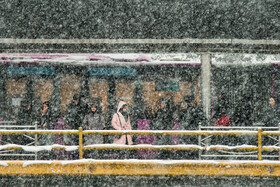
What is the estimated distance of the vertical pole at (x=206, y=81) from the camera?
42.0 ft

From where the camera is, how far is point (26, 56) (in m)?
12.9

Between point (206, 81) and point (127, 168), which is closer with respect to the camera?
point (127, 168)

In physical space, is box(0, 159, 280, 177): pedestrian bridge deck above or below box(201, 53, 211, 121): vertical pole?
below

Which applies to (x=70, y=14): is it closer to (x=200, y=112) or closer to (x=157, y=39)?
(x=157, y=39)

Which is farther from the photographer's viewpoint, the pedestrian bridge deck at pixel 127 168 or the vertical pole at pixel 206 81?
the vertical pole at pixel 206 81

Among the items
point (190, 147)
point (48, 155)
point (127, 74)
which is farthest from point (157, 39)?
point (190, 147)

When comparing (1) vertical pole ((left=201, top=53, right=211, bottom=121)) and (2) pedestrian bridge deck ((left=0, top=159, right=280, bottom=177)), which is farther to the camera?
(1) vertical pole ((left=201, top=53, right=211, bottom=121))

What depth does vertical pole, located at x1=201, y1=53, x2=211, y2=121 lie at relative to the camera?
12797mm

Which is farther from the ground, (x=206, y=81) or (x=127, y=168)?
(x=206, y=81)

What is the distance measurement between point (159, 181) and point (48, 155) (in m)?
3.61

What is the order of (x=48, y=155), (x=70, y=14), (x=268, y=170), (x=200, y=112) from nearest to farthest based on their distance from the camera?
1. (x=268, y=170)
2. (x=200, y=112)
3. (x=48, y=155)
4. (x=70, y=14)

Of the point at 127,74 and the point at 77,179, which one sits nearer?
the point at 77,179

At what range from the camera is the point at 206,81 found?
13.1m

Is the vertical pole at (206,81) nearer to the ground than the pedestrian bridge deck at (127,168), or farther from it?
farther from it
